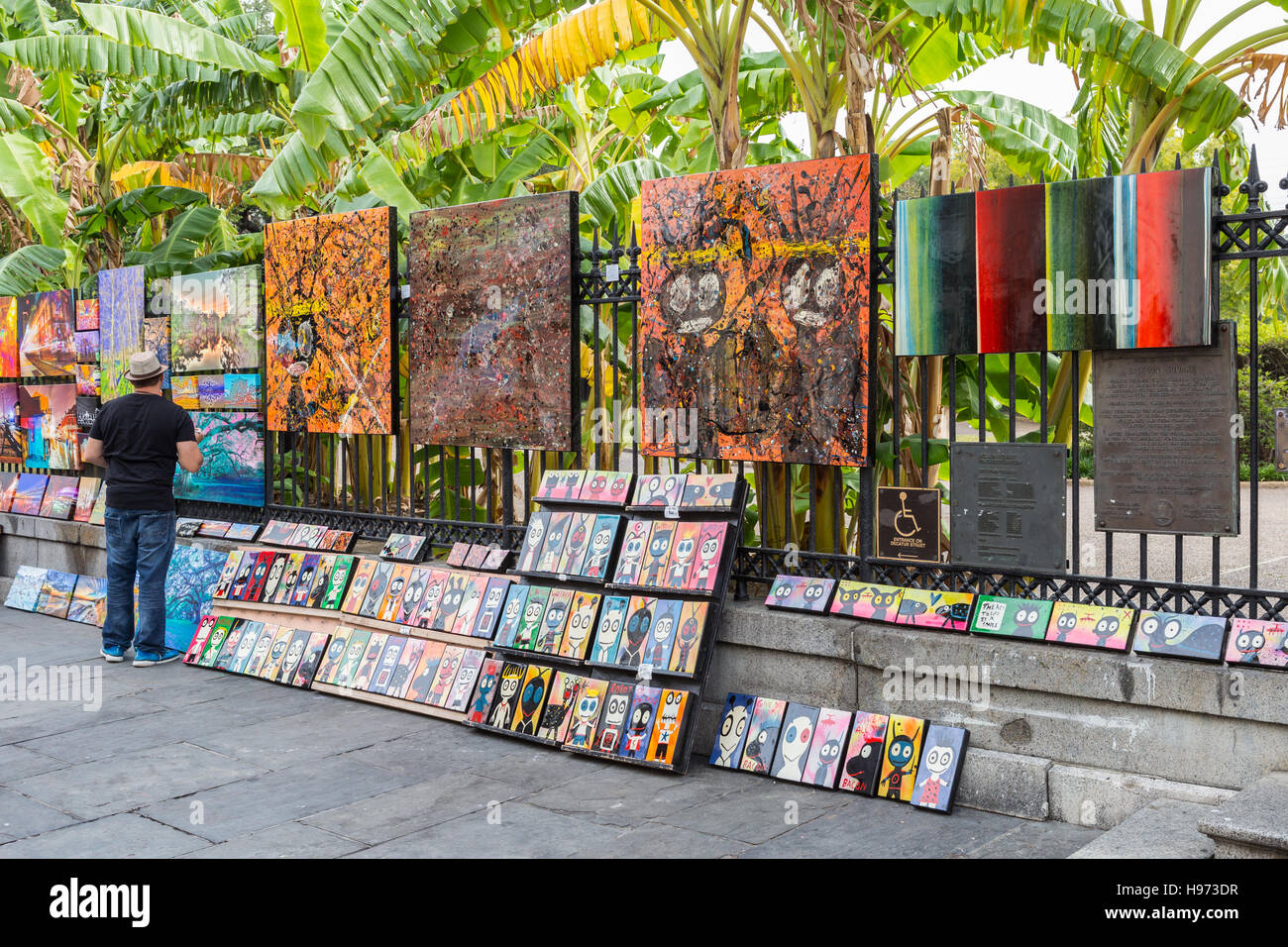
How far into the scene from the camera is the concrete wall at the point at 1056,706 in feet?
15.2

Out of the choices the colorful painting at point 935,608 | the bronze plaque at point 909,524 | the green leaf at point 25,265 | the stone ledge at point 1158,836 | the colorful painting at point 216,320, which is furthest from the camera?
the green leaf at point 25,265

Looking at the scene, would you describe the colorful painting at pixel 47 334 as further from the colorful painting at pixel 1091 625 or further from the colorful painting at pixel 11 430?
the colorful painting at pixel 1091 625

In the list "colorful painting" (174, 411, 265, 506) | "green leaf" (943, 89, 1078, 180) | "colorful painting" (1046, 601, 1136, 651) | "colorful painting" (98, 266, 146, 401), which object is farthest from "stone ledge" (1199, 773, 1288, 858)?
"colorful painting" (98, 266, 146, 401)

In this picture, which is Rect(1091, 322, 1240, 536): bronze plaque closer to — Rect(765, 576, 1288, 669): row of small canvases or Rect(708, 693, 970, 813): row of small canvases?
Rect(765, 576, 1288, 669): row of small canvases

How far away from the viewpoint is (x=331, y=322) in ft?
27.7

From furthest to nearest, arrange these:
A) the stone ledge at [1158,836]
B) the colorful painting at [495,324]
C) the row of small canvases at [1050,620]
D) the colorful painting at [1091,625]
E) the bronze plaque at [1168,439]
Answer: the colorful painting at [495,324] → the colorful painting at [1091,625] → the bronze plaque at [1168,439] → the row of small canvases at [1050,620] → the stone ledge at [1158,836]

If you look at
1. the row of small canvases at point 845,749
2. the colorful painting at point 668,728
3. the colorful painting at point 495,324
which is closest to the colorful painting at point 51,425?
the colorful painting at point 495,324

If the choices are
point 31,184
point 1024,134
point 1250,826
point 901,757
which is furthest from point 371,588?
point 1024,134

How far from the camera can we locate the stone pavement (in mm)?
4781

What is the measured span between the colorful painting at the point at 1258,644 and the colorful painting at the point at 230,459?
7158 mm

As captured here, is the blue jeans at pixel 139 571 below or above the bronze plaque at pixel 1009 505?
below

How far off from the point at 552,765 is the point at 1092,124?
19.7 feet
